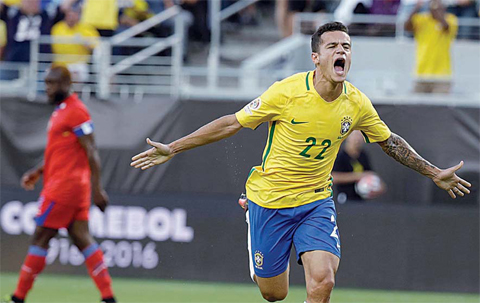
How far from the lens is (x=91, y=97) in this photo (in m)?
13.0

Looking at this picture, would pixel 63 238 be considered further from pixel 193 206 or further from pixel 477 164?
pixel 477 164

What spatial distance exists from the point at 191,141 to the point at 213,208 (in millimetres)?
5335

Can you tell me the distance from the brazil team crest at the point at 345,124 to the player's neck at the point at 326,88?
0.19m

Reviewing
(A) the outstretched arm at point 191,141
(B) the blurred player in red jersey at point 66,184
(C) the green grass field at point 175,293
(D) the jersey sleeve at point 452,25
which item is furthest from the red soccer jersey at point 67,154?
(D) the jersey sleeve at point 452,25

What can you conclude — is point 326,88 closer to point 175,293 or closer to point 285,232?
point 285,232

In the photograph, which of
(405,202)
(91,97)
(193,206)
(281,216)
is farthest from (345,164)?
(281,216)

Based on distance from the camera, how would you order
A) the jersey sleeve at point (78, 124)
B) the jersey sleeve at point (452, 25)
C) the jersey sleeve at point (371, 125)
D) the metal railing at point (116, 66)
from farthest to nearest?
the jersey sleeve at point (452, 25)
the metal railing at point (116, 66)
the jersey sleeve at point (78, 124)
the jersey sleeve at point (371, 125)

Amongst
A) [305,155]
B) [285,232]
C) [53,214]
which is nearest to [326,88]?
[305,155]

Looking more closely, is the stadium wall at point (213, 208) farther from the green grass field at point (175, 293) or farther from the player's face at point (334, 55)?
the player's face at point (334, 55)

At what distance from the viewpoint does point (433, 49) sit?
13.9 m

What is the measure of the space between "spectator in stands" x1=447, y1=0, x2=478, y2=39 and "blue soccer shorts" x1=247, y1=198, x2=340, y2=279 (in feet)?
27.3

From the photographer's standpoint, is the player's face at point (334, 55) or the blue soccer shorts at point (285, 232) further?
the blue soccer shorts at point (285, 232)

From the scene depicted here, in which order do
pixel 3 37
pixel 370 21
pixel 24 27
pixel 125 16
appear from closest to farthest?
pixel 24 27, pixel 370 21, pixel 3 37, pixel 125 16

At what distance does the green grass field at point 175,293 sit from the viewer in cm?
1084
